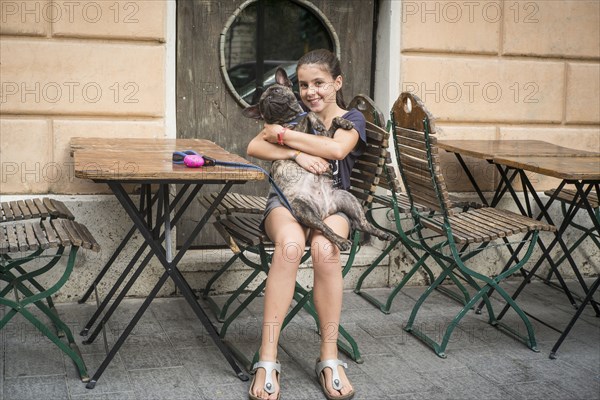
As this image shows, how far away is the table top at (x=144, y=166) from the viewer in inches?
146

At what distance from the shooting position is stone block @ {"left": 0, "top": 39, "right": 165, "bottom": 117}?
17.0ft

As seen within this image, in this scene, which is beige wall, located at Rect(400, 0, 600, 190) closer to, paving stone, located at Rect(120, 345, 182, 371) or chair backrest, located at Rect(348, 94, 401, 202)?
chair backrest, located at Rect(348, 94, 401, 202)

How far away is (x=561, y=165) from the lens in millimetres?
4715

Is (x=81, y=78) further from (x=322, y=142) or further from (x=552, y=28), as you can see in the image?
(x=552, y=28)

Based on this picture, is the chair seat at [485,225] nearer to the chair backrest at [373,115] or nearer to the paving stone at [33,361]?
the chair backrest at [373,115]

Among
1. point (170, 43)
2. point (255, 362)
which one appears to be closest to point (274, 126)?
point (255, 362)

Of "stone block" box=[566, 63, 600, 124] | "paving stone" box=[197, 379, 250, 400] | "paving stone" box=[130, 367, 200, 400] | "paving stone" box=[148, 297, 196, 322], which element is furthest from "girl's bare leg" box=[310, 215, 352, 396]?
"stone block" box=[566, 63, 600, 124]

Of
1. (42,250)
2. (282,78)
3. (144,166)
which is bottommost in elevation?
(42,250)

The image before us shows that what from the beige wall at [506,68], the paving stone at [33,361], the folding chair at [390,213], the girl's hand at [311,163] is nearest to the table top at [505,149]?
the beige wall at [506,68]

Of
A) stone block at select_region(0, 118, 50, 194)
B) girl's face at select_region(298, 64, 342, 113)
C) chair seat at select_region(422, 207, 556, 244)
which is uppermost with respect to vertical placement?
girl's face at select_region(298, 64, 342, 113)

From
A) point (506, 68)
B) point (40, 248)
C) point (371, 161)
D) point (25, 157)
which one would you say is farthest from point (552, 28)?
point (40, 248)

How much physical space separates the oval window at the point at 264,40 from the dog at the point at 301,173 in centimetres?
160

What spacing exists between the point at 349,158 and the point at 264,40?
1766 mm

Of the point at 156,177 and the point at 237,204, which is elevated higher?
the point at 156,177
